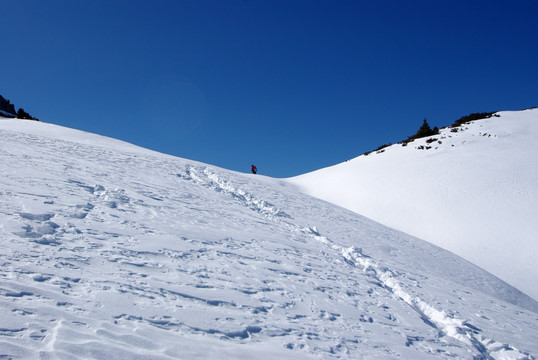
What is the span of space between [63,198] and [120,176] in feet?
13.7

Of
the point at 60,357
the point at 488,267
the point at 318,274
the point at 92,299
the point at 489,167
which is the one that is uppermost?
the point at 489,167

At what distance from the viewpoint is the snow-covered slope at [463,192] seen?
14.8 meters

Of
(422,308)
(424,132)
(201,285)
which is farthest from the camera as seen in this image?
(424,132)

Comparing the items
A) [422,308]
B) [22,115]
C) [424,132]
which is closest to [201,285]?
[422,308]

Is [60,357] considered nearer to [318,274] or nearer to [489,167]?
[318,274]

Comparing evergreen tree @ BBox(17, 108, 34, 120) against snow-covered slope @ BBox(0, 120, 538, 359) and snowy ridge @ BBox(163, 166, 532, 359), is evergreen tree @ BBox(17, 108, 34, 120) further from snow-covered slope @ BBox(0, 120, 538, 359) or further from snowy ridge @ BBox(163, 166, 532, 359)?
snowy ridge @ BBox(163, 166, 532, 359)

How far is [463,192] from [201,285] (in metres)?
19.9

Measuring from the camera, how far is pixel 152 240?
21.8 ft

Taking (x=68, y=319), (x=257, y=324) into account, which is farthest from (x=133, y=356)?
(x=257, y=324)

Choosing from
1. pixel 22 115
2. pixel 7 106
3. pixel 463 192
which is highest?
pixel 7 106

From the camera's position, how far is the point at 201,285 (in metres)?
5.35

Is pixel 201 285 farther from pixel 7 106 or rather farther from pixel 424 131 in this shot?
pixel 7 106

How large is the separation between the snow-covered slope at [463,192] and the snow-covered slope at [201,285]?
3941 millimetres

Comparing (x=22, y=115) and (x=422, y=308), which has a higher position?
(x=22, y=115)
